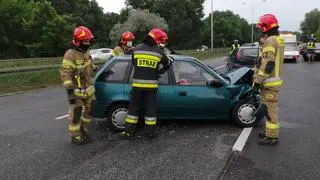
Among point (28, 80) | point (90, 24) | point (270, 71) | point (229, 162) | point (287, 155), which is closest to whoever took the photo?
point (229, 162)

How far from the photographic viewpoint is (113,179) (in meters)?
5.53

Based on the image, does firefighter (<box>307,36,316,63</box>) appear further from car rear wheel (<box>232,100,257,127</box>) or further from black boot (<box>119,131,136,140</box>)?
black boot (<box>119,131,136,140</box>)

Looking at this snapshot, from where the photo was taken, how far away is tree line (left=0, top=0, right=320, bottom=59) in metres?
53.5

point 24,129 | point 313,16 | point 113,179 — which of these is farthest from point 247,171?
point 313,16

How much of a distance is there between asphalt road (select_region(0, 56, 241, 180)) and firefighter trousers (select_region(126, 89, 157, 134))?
0.28m

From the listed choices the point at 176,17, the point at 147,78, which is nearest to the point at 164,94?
the point at 147,78

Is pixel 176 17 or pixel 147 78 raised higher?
pixel 176 17

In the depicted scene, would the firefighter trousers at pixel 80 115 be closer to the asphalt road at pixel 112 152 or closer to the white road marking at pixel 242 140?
the asphalt road at pixel 112 152

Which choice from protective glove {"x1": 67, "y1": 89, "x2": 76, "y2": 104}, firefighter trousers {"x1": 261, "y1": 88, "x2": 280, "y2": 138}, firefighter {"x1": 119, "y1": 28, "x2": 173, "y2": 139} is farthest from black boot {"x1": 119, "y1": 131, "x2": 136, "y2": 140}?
firefighter trousers {"x1": 261, "y1": 88, "x2": 280, "y2": 138}

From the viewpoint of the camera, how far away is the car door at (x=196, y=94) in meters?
8.33

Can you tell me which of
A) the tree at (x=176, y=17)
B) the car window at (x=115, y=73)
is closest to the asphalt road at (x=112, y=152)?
the car window at (x=115, y=73)

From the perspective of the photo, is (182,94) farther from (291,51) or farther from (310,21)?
(310,21)

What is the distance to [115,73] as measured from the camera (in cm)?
845

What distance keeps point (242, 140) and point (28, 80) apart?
14.4m
